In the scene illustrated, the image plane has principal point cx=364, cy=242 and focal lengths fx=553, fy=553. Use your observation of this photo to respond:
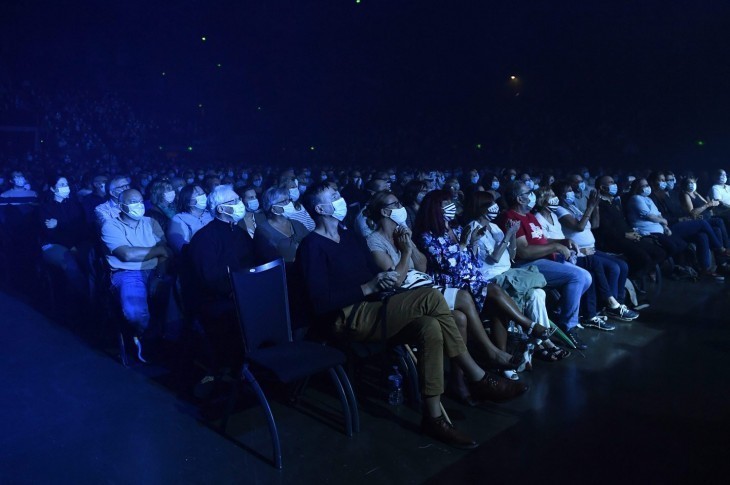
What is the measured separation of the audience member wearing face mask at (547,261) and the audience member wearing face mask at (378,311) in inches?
58.0

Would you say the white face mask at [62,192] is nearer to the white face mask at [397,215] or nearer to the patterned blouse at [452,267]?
the white face mask at [397,215]

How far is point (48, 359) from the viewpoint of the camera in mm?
4527

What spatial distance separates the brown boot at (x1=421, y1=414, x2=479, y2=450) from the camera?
10.2 feet

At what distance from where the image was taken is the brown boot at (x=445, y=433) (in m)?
3.12

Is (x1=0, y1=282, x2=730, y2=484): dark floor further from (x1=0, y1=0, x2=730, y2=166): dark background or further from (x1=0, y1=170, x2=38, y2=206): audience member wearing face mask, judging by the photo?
(x1=0, y1=0, x2=730, y2=166): dark background

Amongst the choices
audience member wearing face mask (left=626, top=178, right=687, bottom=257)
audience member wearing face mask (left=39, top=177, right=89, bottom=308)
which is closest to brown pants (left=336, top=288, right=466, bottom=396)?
audience member wearing face mask (left=39, top=177, right=89, bottom=308)

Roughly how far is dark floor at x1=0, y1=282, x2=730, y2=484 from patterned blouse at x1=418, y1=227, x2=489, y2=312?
32.5 inches

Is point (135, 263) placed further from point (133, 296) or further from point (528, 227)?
point (528, 227)

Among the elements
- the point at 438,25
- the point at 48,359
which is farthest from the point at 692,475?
the point at 438,25

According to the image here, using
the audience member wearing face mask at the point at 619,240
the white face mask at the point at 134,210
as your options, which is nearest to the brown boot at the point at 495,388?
the white face mask at the point at 134,210

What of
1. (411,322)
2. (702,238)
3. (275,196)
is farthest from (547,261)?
(702,238)

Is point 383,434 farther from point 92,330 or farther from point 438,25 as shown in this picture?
point 438,25

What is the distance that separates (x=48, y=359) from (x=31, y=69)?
27504mm

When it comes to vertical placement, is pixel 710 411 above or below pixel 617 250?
below
